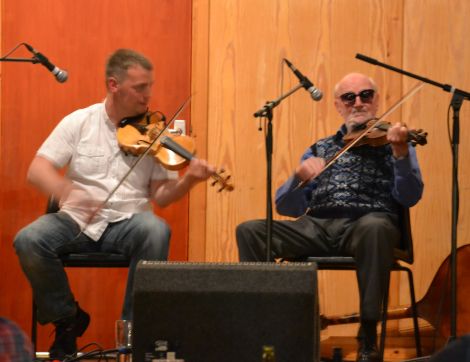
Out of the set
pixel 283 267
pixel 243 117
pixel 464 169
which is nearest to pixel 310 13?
pixel 243 117

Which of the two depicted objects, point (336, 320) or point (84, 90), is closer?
point (336, 320)

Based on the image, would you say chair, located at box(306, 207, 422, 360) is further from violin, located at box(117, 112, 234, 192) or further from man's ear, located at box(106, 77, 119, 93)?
man's ear, located at box(106, 77, 119, 93)

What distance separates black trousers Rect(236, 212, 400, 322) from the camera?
3.17 metres

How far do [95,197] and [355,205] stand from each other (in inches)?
42.5

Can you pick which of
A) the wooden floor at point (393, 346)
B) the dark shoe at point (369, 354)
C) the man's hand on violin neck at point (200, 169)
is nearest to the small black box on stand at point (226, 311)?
the dark shoe at point (369, 354)

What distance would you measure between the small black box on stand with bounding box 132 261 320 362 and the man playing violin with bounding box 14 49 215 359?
878 mm

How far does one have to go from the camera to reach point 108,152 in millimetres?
3688

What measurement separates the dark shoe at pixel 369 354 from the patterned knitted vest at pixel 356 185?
2.04 feet

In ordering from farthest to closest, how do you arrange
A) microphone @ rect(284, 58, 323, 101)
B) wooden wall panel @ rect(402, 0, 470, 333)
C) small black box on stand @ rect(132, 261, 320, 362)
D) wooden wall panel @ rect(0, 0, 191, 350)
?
wooden wall panel @ rect(0, 0, 191, 350), wooden wall panel @ rect(402, 0, 470, 333), microphone @ rect(284, 58, 323, 101), small black box on stand @ rect(132, 261, 320, 362)

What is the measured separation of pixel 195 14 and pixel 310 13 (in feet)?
1.93

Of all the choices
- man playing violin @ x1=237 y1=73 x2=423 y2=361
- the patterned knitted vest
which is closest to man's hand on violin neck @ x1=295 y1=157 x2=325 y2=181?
man playing violin @ x1=237 y1=73 x2=423 y2=361

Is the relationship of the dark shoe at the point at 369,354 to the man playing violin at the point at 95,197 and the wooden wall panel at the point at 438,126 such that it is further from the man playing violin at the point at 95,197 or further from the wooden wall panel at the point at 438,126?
the wooden wall panel at the point at 438,126

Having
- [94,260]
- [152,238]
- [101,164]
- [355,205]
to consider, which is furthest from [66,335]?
[355,205]

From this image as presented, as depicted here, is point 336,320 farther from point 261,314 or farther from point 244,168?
point 261,314
